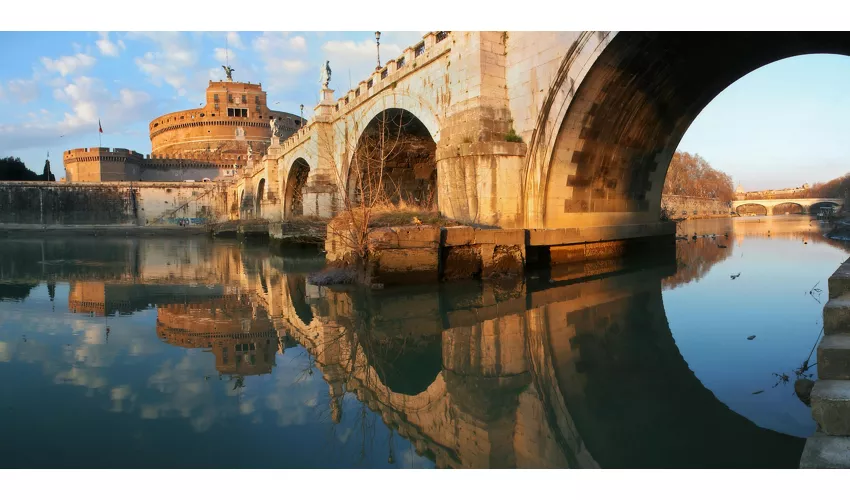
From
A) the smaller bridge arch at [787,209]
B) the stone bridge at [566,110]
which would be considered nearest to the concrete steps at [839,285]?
the stone bridge at [566,110]

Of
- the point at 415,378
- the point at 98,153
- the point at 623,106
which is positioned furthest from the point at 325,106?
the point at 98,153

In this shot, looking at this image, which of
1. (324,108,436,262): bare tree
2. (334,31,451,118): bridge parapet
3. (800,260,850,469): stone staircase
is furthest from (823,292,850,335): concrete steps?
(334,31,451,118): bridge parapet

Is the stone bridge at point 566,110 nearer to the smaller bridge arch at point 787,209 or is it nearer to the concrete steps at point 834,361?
the concrete steps at point 834,361

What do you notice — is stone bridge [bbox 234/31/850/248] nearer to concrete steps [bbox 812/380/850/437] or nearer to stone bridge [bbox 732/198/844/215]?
concrete steps [bbox 812/380/850/437]

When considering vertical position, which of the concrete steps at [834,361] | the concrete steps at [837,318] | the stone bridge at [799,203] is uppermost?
the stone bridge at [799,203]

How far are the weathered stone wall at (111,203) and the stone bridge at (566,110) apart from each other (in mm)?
44272

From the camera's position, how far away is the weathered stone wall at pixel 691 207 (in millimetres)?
43938

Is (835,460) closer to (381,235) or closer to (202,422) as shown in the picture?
(202,422)

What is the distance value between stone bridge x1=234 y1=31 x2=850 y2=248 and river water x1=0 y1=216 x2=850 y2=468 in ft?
10.7

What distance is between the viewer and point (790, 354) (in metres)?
4.30

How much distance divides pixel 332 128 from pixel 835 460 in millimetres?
20956

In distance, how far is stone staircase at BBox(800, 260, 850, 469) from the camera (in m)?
2.06

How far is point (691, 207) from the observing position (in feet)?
173

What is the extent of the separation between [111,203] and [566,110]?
183 ft
